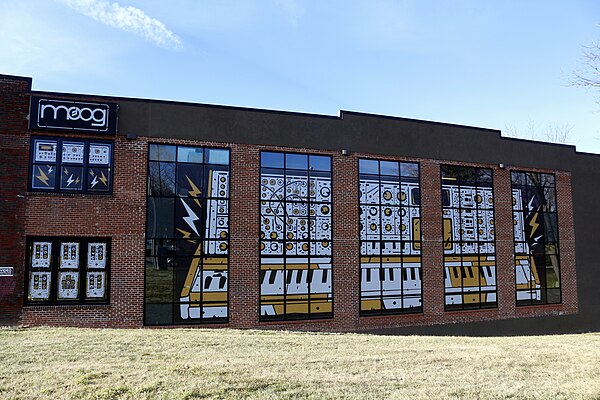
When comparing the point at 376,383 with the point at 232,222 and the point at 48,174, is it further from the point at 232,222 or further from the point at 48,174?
the point at 48,174

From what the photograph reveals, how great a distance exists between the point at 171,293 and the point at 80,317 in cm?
281

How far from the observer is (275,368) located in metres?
8.94

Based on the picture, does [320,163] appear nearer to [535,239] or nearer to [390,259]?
[390,259]

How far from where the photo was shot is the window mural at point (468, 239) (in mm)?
21562

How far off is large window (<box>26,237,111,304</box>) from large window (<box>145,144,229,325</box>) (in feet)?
4.65

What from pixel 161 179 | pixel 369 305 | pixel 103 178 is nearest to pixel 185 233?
pixel 161 179

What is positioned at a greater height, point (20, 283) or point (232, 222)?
point (232, 222)

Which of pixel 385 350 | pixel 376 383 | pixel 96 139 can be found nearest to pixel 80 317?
pixel 96 139

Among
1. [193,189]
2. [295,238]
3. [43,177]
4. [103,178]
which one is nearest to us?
[43,177]

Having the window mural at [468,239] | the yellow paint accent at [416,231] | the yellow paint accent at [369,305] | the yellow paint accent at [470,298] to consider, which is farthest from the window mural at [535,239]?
the yellow paint accent at [369,305]

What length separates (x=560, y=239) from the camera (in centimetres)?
2456

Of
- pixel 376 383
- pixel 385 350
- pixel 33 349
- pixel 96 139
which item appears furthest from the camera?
pixel 96 139

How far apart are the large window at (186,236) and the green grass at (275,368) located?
4.09 metres

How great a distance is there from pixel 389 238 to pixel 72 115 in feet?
40.1
